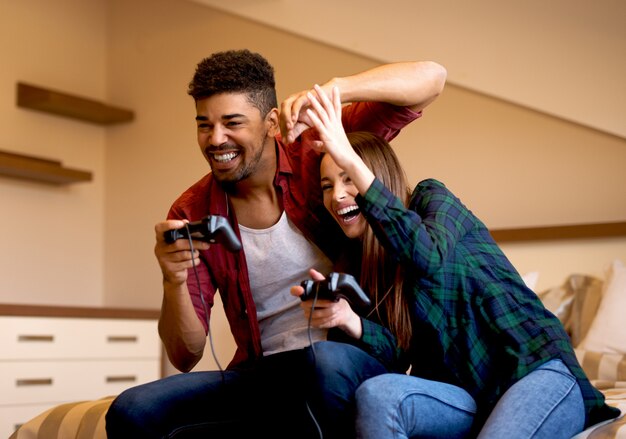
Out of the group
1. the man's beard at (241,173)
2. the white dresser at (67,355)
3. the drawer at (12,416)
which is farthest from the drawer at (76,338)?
the man's beard at (241,173)

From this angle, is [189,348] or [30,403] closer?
[189,348]

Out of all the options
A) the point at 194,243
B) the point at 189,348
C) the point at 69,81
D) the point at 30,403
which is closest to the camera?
the point at 194,243

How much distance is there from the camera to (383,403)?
1.38 meters

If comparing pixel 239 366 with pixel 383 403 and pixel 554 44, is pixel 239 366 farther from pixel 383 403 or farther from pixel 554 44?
pixel 554 44

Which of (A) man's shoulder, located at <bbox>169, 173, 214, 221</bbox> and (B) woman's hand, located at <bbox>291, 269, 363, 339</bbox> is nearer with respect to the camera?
(B) woman's hand, located at <bbox>291, 269, 363, 339</bbox>

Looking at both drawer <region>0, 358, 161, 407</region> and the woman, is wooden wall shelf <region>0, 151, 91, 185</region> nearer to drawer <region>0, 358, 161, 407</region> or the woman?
drawer <region>0, 358, 161, 407</region>

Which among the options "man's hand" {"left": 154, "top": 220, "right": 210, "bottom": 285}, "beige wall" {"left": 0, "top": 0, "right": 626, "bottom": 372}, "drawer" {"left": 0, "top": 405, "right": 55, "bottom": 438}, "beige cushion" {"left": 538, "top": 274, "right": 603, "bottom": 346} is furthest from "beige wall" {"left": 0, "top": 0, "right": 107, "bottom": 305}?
"man's hand" {"left": 154, "top": 220, "right": 210, "bottom": 285}

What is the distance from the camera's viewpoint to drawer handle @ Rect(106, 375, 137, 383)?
3633 millimetres

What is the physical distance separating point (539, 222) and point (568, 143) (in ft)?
0.93

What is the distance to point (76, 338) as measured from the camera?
3.53 meters

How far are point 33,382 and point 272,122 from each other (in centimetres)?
189

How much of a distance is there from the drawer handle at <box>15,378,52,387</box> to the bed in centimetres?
100

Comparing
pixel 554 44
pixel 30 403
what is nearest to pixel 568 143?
pixel 554 44

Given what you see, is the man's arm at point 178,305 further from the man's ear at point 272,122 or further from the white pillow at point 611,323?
the white pillow at point 611,323
